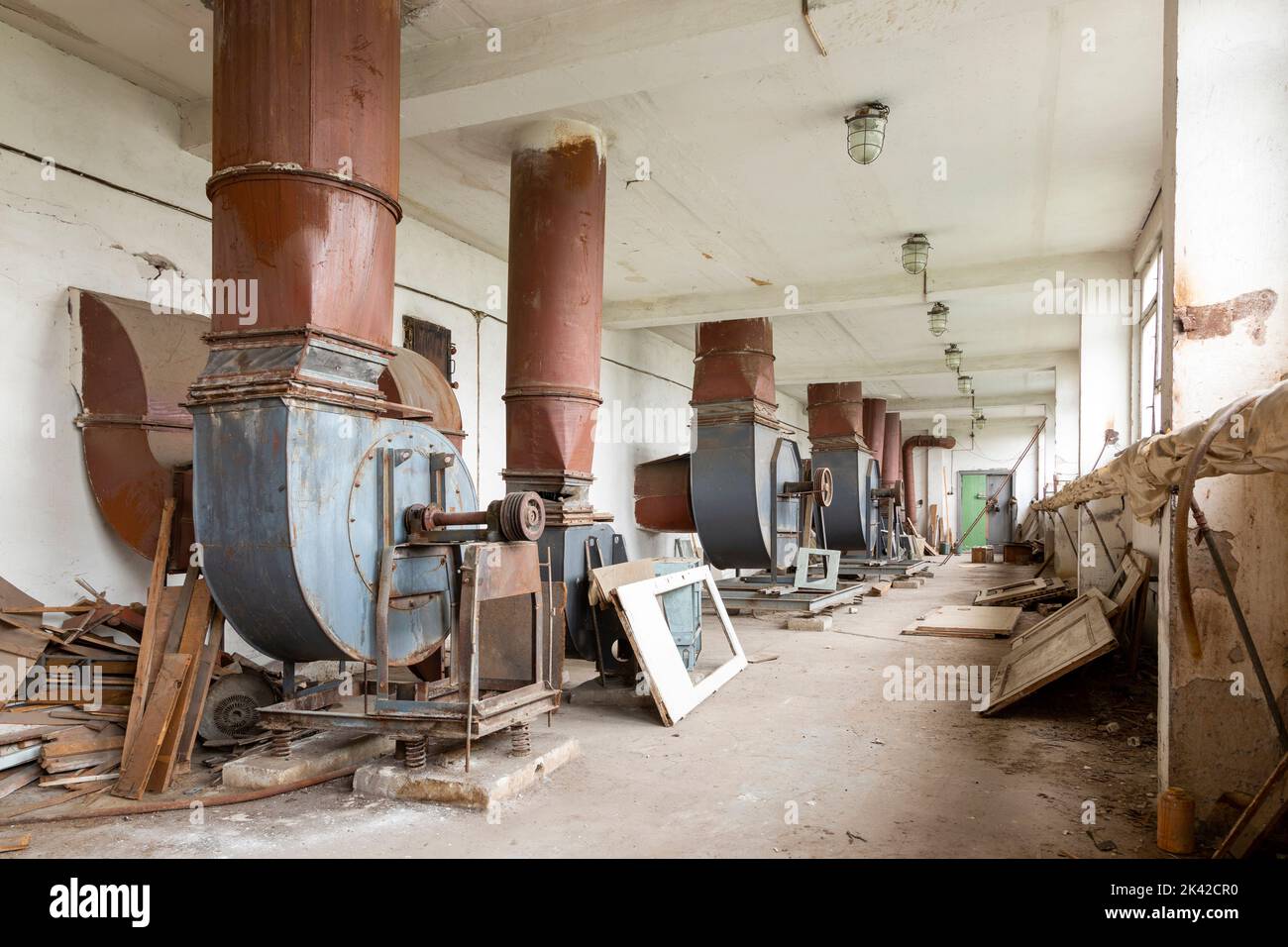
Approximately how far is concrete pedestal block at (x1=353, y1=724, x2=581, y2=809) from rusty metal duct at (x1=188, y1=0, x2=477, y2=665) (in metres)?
0.50

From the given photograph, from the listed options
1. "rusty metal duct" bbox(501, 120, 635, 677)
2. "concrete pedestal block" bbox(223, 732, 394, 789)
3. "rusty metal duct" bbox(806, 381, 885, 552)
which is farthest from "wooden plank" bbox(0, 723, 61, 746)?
"rusty metal duct" bbox(806, 381, 885, 552)

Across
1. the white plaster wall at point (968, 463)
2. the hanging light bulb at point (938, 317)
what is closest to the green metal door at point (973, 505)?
the white plaster wall at point (968, 463)

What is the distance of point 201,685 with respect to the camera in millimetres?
3615

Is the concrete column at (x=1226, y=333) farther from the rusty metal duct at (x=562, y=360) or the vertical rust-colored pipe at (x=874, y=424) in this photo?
the vertical rust-colored pipe at (x=874, y=424)

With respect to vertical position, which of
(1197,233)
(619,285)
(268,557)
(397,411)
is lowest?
(268,557)

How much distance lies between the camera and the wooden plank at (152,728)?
3.30 m

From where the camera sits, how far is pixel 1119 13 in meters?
4.55

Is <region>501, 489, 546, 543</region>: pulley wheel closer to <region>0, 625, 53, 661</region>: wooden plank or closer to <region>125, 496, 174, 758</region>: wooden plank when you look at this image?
<region>125, 496, 174, 758</region>: wooden plank

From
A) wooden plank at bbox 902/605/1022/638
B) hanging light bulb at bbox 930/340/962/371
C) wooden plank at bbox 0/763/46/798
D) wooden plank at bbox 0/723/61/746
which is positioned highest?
hanging light bulb at bbox 930/340/962/371

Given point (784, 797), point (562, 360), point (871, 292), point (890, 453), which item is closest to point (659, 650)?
point (784, 797)

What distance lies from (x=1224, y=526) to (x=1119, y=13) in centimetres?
317

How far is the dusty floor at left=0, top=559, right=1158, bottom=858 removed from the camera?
285cm

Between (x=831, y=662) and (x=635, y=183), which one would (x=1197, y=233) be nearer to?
(x=831, y=662)
